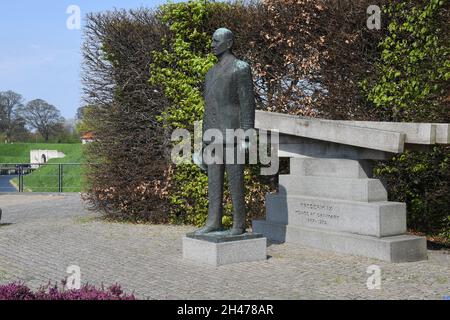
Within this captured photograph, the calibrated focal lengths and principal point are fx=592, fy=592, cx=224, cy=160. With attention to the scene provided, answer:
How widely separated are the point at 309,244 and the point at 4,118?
63.2m

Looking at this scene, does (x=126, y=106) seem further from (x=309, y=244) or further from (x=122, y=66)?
(x=309, y=244)

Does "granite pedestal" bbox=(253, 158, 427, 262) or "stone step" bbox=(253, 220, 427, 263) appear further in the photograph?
"granite pedestal" bbox=(253, 158, 427, 262)

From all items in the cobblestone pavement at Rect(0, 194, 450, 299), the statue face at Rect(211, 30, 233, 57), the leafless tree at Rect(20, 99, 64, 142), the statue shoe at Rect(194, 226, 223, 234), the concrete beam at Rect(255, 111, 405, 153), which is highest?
the leafless tree at Rect(20, 99, 64, 142)

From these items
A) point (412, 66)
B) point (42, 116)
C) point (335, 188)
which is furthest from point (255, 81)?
point (42, 116)

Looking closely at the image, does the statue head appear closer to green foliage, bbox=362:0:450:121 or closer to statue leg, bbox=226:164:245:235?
statue leg, bbox=226:164:245:235

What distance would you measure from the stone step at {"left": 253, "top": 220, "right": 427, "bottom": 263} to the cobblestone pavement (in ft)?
0.53

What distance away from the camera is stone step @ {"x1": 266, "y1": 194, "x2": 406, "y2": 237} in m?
8.91

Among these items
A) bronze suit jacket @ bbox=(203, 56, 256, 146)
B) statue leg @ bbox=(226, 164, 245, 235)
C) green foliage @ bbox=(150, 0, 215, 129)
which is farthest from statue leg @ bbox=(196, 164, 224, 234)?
green foliage @ bbox=(150, 0, 215, 129)

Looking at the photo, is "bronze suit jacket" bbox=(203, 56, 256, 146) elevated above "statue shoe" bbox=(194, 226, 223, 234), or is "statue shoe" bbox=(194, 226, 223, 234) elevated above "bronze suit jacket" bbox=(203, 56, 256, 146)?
"bronze suit jacket" bbox=(203, 56, 256, 146)

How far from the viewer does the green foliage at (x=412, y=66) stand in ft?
33.9

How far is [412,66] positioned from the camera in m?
11.0

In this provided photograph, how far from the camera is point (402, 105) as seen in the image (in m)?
11.0

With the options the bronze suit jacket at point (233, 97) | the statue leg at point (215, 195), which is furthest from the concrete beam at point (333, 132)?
the statue leg at point (215, 195)
